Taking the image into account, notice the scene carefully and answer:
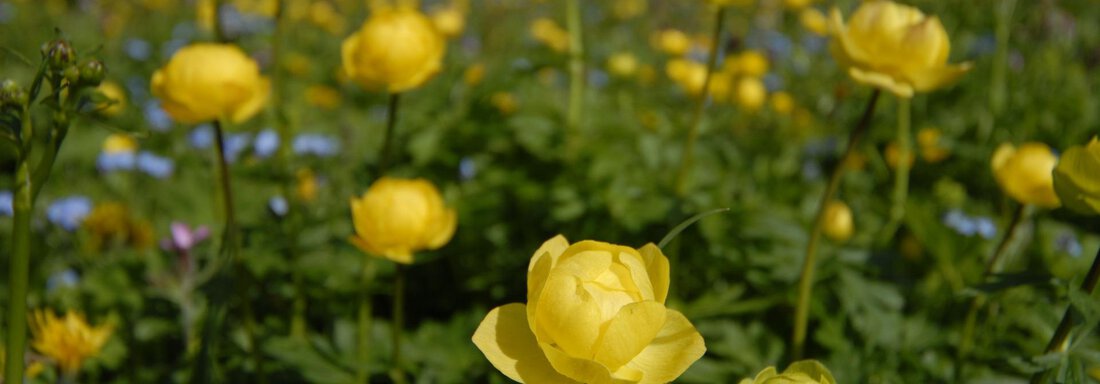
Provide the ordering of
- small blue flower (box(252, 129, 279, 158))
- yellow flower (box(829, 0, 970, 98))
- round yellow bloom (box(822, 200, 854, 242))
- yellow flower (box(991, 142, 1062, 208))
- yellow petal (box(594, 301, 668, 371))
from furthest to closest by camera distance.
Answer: small blue flower (box(252, 129, 279, 158)) < round yellow bloom (box(822, 200, 854, 242)) < yellow flower (box(991, 142, 1062, 208)) < yellow flower (box(829, 0, 970, 98)) < yellow petal (box(594, 301, 668, 371))

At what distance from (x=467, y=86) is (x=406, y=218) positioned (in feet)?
5.86

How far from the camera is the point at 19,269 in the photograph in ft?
2.29

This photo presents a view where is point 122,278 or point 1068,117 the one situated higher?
point 122,278

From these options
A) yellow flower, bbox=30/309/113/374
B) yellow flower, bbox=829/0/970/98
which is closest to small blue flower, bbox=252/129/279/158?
yellow flower, bbox=30/309/113/374

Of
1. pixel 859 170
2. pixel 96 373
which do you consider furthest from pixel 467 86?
pixel 96 373

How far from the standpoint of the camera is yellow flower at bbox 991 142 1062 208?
1.09 metres

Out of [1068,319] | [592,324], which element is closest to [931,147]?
[1068,319]

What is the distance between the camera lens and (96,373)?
148cm

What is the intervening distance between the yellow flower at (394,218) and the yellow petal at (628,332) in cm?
46

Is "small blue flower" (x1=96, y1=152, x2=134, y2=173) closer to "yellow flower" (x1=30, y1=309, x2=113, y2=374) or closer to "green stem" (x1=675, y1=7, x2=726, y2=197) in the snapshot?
"yellow flower" (x1=30, y1=309, x2=113, y2=374)

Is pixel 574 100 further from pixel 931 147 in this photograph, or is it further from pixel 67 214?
pixel 67 214

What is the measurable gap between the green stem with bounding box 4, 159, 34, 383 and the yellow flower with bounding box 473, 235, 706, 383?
0.40 m

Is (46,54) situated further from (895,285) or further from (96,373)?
(895,285)

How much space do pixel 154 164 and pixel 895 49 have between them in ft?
6.52
